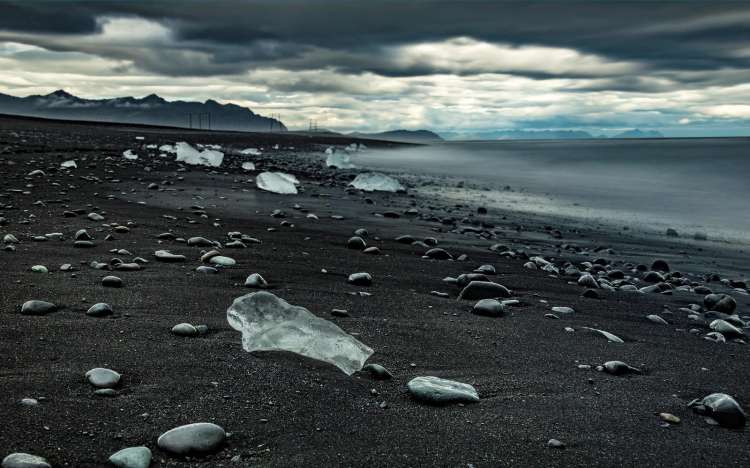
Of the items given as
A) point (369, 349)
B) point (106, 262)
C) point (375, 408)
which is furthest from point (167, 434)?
point (106, 262)

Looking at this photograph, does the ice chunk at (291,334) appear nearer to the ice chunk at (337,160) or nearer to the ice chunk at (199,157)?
the ice chunk at (199,157)

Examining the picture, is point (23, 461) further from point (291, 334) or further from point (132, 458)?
point (291, 334)

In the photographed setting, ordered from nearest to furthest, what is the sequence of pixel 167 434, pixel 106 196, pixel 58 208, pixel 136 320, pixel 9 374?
pixel 167 434 → pixel 9 374 → pixel 136 320 → pixel 58 208 → pixel 106 196

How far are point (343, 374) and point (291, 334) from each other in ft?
1.22

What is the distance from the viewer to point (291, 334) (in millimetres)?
2895

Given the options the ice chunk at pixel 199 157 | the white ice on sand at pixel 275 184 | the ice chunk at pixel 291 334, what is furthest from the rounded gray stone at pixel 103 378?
the ice chunk at pixel 199 157

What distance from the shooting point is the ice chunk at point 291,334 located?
2.82 meters

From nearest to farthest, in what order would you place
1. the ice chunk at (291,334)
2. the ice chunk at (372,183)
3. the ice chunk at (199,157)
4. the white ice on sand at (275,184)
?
the ice chunk at (291,334) → the white ice on sand at (275,184) → the ice chunk at (372,183) → the ice chunk at (199,157)

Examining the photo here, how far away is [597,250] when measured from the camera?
29.9 feet

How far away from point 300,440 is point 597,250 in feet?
26.2

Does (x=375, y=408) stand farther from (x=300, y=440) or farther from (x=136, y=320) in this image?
(x=136, y=320)

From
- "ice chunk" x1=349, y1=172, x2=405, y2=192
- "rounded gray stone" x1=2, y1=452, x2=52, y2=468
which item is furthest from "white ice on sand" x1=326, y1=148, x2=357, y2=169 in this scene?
"rounded gray stone" x1=2, y1=452, x2=52, y2=468

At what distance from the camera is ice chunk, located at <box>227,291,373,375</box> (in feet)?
9.26

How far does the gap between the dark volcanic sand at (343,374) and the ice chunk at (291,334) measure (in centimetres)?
7
